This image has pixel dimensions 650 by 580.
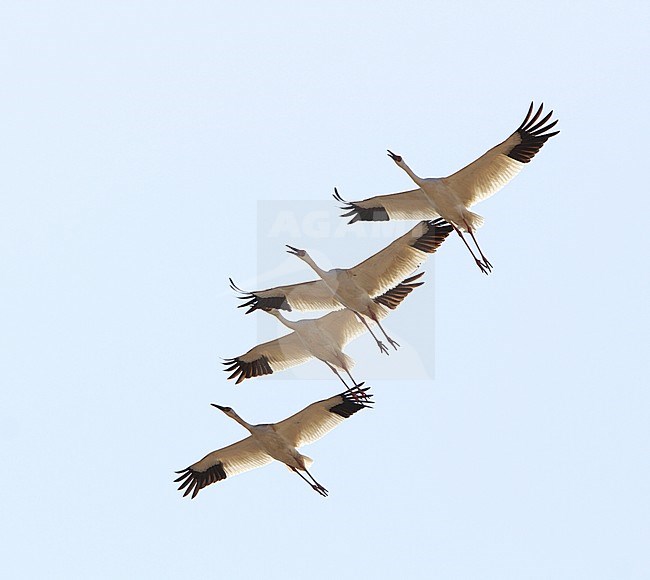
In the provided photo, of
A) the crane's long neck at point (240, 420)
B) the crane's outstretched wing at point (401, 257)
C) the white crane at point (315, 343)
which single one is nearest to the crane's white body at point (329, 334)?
the white crane at point (315, 343)

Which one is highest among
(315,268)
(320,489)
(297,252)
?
(297,252)

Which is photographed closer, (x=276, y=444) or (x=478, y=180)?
(x=478, y=180)

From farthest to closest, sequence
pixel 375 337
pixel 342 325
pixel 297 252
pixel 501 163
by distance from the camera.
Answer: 1. pixel 342 325
2. pixel 297 252
3. pixel 375 337
4. pixel 501 163

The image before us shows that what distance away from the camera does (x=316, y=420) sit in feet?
88.2

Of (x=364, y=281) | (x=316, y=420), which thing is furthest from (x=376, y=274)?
(x=316, y=420)

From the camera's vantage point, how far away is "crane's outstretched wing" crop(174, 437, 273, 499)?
2808 cm

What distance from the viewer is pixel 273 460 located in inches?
1115

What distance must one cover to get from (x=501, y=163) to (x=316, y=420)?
5902 millimetres

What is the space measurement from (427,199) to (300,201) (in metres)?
3.43

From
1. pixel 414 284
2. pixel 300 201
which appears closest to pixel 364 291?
pixel 414 284

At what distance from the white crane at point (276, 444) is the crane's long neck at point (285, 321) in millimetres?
1760

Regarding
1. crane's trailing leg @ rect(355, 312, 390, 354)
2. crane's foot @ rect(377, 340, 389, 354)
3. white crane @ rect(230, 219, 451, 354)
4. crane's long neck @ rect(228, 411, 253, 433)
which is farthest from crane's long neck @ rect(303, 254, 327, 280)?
crane's long neck @ rect(228, 411, 253, 433)

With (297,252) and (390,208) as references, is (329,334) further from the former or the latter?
(390,208)

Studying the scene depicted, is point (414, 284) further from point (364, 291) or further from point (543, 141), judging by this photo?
point (543, 141)
